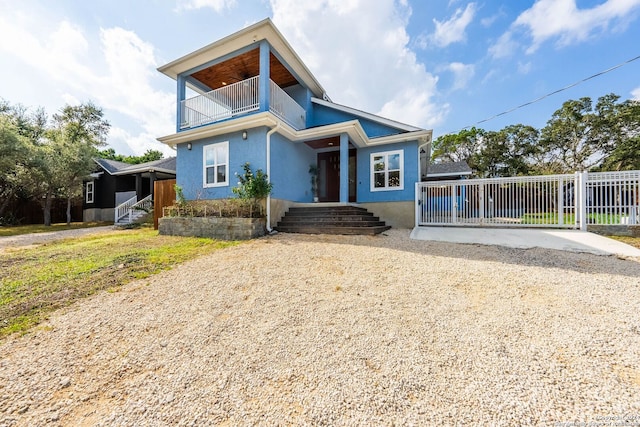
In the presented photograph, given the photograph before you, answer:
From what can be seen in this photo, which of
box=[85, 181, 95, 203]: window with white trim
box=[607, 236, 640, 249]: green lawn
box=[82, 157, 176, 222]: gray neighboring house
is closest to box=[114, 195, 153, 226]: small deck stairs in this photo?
box=[82, 157, 176, 222]: gray neighboring house

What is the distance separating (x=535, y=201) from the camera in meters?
8.20

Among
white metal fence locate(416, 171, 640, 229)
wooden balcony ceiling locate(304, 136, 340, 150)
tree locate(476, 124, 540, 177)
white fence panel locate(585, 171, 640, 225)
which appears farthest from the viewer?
tree locate(476, 124, 540, 177)

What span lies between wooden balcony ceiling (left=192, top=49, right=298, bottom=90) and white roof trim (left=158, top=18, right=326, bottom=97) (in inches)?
14.0

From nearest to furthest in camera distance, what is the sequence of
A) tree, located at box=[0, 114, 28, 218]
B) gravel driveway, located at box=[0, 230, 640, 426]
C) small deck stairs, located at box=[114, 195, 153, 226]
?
1. gravel driveway, located at box=[0, 230, 640, 426]
2. tree, located at box=[0, 114, 28, 218]
3. small deck stairs, located at box=[114, 195, 153, 226]

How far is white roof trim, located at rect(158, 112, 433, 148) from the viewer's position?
839 cm

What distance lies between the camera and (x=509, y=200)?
854cm

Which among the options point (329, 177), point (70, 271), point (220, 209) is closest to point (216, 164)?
point (220, 209)

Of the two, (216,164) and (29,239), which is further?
(216,164)

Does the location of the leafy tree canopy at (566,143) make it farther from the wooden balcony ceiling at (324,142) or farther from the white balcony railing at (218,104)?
the white balcony railing at (218,104)

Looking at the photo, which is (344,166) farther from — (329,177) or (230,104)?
(230,104)

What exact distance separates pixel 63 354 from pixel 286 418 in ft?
7.24

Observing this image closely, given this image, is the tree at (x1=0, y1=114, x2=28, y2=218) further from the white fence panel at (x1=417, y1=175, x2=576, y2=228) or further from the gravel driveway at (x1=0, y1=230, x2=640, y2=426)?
the white fence panel at (x1=417, y1=175, x2=576, y2=228)

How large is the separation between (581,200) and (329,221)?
7601 mm

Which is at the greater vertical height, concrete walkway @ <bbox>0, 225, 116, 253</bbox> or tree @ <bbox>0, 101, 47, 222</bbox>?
tree @ <bbox>0, 101, 47, 222</bbox>
